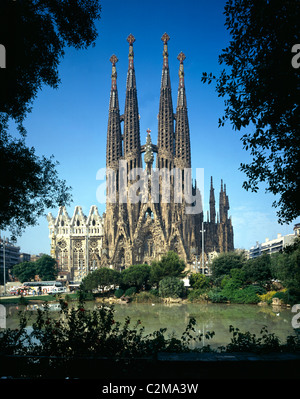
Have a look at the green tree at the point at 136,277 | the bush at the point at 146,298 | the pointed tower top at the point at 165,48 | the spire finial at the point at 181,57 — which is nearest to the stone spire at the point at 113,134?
the pointed tower top at the point at 165,48

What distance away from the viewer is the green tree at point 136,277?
3809 centimetres

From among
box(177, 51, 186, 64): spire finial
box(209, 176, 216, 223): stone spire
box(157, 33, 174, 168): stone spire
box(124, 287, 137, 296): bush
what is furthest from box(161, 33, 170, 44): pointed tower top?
box(124, 287, 137, 296): bush

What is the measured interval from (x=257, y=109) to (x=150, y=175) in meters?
52.0

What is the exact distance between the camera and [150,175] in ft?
193

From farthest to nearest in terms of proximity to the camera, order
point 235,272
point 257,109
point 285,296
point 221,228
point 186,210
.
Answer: point 221,228
point 186,210
point 235,272
point 285,296
point 257,109

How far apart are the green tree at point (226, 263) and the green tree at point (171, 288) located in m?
4.79

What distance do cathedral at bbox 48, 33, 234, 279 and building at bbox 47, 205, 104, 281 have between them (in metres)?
4.85

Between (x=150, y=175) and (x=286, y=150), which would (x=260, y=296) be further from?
(x=150, y=175)

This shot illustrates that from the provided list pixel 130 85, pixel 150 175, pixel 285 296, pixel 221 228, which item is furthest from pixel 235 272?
pixel 130 85

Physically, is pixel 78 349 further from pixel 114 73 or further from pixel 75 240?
pixel 75 240

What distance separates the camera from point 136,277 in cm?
3809

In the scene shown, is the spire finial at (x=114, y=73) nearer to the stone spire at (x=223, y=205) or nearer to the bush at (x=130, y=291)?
the stone spire at (x=223, y=205)
